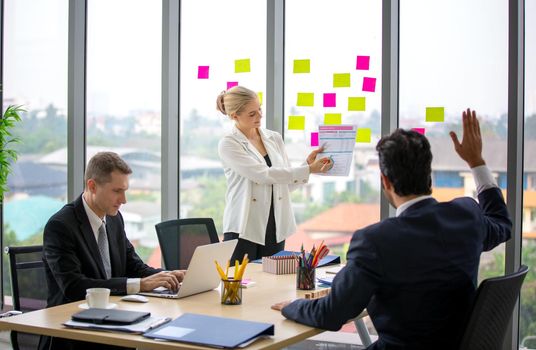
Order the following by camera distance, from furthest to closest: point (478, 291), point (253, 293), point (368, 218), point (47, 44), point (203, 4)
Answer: point (47, 44) → point (203, 4) → point (368, 218) → point (253, 293) → point (478, 291)

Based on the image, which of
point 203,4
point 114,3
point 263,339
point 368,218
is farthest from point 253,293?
point 114,3

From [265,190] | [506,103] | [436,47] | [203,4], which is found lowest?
[265,190]

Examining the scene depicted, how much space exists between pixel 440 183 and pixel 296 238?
1027mm

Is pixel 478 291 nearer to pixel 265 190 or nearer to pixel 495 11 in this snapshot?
pixel 265 190

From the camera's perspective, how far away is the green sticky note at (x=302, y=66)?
4.82 meters

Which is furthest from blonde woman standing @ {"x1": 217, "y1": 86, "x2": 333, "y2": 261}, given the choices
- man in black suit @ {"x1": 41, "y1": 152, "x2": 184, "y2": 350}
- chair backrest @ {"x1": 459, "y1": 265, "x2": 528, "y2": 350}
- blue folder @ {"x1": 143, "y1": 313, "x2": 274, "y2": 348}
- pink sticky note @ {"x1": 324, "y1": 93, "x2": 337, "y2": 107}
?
chair backrest @ {"x1": 459, "y1": 265, "x2": 528, "y2": 350}

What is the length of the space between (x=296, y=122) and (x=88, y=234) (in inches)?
87.4

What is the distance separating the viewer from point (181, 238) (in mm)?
3855

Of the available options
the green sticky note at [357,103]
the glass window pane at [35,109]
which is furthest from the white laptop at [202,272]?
the glass window pane at [35,109]

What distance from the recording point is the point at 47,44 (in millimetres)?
5707

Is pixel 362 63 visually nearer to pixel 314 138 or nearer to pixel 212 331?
pixel 314 138

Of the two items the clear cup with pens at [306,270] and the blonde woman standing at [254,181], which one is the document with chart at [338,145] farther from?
the clear cup with pens at [306,270]

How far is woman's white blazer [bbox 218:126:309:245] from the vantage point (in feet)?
13.8

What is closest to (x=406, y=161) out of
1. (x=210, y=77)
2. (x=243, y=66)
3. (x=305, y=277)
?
(x=305, y=277)
